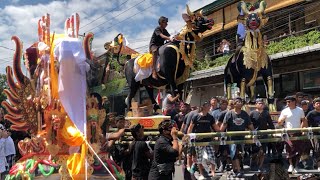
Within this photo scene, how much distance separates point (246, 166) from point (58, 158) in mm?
3473

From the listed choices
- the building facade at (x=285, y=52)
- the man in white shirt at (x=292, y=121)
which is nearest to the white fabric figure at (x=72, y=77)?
the man in white shirt at (x=292, y=121)

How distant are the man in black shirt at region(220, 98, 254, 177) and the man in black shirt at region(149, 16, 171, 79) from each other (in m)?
3.05

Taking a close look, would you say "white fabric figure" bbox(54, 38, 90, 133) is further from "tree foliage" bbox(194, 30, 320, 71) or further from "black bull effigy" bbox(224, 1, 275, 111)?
"tree foliage" bbox(194, 30, 320, 71)

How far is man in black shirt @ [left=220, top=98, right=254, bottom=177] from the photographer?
24.3 feet

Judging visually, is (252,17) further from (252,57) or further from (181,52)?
(181,52)

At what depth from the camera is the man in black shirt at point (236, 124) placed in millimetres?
7422

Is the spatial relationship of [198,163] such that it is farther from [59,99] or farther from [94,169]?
[59,99]

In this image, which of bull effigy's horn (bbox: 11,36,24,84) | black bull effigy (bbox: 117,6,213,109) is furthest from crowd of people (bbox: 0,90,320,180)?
black bull effigy (bbox: 117,6,213,109)

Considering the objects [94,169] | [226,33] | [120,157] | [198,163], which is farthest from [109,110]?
[226,33]

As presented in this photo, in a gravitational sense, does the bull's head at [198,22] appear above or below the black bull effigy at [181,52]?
above

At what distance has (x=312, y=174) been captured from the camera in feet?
23.7

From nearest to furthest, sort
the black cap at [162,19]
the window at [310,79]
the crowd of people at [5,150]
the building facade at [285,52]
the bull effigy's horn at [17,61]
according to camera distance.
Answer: the bull effigy's horn at [17,61]
the black cap at [162,19]
the crowd of people at [5,150]
the building facade at [285,52]
the window at [310,79]

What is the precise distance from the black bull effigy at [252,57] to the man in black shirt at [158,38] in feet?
6.14

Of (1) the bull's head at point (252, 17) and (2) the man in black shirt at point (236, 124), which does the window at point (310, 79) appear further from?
(2) the man in black shirt at point (236, 124)
